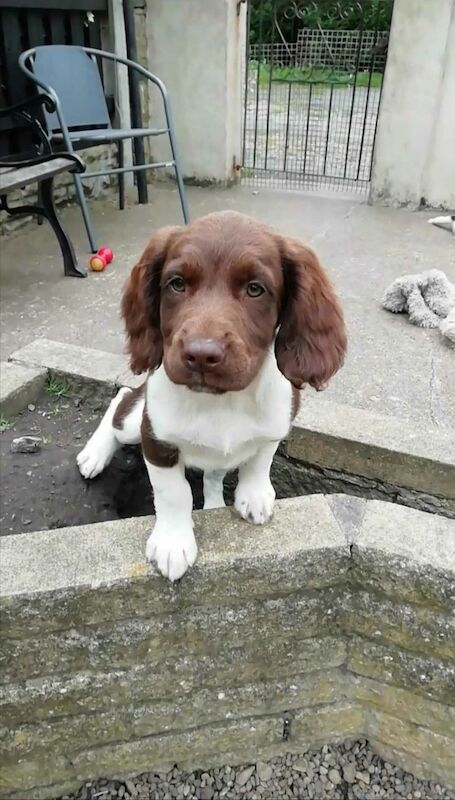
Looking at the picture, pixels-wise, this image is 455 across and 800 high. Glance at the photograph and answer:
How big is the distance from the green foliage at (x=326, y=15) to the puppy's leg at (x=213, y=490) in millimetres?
6163

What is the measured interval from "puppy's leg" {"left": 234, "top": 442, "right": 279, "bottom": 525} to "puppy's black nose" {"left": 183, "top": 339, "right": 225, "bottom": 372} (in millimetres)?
602

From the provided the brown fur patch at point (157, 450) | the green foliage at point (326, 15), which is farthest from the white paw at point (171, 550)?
the green foliage at point (326, 15)

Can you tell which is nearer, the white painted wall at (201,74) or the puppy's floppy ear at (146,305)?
the puppy's floppy ear at (146,305)

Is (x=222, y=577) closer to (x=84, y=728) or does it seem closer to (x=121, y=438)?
(x=84, y=728)

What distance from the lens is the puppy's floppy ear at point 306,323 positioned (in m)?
1.69

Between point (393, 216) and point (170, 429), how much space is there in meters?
5.04

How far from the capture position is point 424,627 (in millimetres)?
1894

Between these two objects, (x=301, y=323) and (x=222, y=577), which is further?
(x=222, y=577)

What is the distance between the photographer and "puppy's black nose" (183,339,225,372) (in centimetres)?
142

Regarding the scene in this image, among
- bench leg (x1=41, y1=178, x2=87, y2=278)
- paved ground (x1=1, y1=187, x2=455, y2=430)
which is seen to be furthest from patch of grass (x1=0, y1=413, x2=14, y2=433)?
bench leg (x1=41, y1=178, x2=87, y2=278)

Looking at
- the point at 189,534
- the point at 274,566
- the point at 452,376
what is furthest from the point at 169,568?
the point at 452,376

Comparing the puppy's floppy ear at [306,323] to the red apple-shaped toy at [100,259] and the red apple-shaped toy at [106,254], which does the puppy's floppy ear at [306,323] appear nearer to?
the red apple-shaped toy at [100,259]

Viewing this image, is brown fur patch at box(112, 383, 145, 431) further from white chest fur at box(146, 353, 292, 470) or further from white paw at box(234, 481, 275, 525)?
white paw at box(234, 481, 275, 525)

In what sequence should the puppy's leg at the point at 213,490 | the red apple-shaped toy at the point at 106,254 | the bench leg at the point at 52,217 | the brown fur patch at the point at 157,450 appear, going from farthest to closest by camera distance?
the red apple-shaped toy at the point at 106,254, the bench leg at the point at 52,217, the puppy's leg at the point at 213,490, the brown fur patch at the point at 157,450
